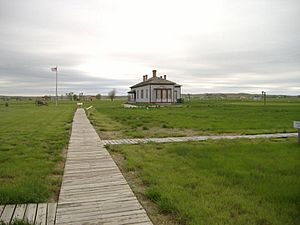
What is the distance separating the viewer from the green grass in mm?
3957

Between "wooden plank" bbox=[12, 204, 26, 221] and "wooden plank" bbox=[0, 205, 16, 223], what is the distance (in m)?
0.05

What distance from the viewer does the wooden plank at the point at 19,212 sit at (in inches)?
150

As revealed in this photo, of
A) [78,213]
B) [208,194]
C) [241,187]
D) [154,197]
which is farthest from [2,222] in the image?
[241,187]

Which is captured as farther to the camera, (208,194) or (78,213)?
(208,194)

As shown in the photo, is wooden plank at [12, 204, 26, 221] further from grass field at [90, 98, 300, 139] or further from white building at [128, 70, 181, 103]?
white building at [128, 70, 181, 103]

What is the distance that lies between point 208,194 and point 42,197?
2563 millimetres

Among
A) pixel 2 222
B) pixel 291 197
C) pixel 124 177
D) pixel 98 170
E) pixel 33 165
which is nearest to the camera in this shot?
pixel 2 222

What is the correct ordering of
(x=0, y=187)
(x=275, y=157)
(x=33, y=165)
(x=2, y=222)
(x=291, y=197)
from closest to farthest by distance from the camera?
(x=2, y=222)
(x=291, y=197)
(x=0, y=187)
(x=33, y=165)
(x=275, y=157)

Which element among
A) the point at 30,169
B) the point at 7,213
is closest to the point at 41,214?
the point at 7,213

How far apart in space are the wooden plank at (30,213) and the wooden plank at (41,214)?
1.9 inches

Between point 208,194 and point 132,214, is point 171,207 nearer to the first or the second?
point 132,214

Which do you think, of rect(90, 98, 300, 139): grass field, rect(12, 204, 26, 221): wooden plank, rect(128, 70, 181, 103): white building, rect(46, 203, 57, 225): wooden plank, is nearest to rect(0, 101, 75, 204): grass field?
rect(12, 204, 26, 221): wooden plank

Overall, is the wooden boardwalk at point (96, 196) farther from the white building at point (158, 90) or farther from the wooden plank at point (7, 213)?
the white building at point (158, 90)

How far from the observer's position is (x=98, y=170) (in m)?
6.20
